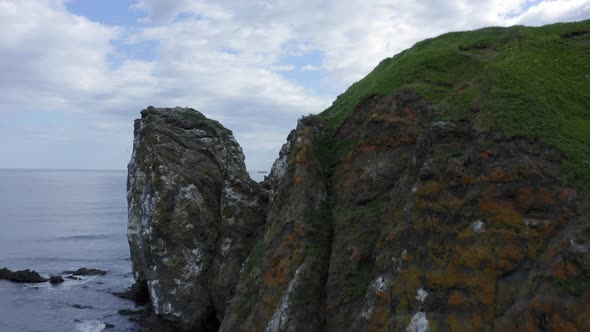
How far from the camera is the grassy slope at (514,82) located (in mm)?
18062

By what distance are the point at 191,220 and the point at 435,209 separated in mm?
22177

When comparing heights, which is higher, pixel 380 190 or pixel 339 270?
pixel 380 190

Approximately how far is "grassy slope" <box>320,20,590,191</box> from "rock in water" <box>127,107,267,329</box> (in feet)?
34.0

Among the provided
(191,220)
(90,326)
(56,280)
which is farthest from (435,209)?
(56,280)

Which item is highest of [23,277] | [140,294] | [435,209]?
[435,209]

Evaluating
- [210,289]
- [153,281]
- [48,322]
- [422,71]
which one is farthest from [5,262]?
[422,71]

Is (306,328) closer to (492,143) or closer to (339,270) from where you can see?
(339,270)

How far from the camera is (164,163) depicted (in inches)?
1464

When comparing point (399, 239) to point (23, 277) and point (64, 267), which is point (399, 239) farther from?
point (64, 267)

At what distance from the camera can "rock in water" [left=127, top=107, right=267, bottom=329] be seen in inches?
1352

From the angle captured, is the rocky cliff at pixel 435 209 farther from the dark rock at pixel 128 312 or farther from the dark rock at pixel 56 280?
the dark rock at pixel 56 280

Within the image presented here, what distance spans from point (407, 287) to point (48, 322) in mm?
33556

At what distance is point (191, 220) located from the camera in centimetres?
3588

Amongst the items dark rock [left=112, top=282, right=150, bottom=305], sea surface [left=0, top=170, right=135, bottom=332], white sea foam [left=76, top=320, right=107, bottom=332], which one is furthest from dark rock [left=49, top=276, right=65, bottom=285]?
white sea foam [left=76, top=320, right=107, bottom=332]
